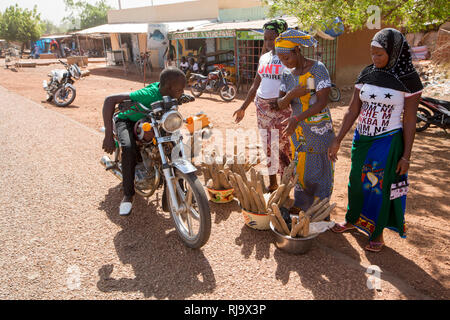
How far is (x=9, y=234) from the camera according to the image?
3.19m

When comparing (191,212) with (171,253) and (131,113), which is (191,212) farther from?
(131,113)

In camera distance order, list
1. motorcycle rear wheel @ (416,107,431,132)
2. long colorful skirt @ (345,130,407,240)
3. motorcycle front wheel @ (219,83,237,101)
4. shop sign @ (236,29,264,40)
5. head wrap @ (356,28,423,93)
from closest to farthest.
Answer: head wrap @ (356,28,423,93) < long colorful skirt @ (345,130,407,240) < motorcycle rear wheel @ (416,107,431,132) < shop sign @ (236,29,264,40) < motorcycle front wheel @ (219,83,237,101)

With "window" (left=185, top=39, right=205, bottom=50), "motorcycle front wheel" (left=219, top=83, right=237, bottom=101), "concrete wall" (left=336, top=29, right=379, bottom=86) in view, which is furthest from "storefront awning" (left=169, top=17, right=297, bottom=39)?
"window" (left=185, top=39, right=205, bottom=50)

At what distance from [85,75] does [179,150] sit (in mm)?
18546

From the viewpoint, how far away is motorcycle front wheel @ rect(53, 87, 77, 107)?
9.87m

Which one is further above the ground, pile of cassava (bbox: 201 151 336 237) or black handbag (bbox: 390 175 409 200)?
black handbag (bbox: 390 175 409 200)

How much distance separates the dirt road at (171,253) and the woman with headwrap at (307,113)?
561mm

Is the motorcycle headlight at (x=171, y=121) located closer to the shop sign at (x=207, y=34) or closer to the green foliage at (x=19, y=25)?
the shop sign at (x=207, y=34)

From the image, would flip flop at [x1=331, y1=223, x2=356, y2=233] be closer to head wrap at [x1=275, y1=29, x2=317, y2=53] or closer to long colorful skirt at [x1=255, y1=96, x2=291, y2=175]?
long colorful skirt at [x1=255, y1=96, x2=291, y2=175]

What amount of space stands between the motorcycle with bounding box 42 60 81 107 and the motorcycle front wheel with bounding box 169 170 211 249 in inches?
335

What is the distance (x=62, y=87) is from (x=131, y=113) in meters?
8.11

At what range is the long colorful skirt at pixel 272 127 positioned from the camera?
3342 millimetres
